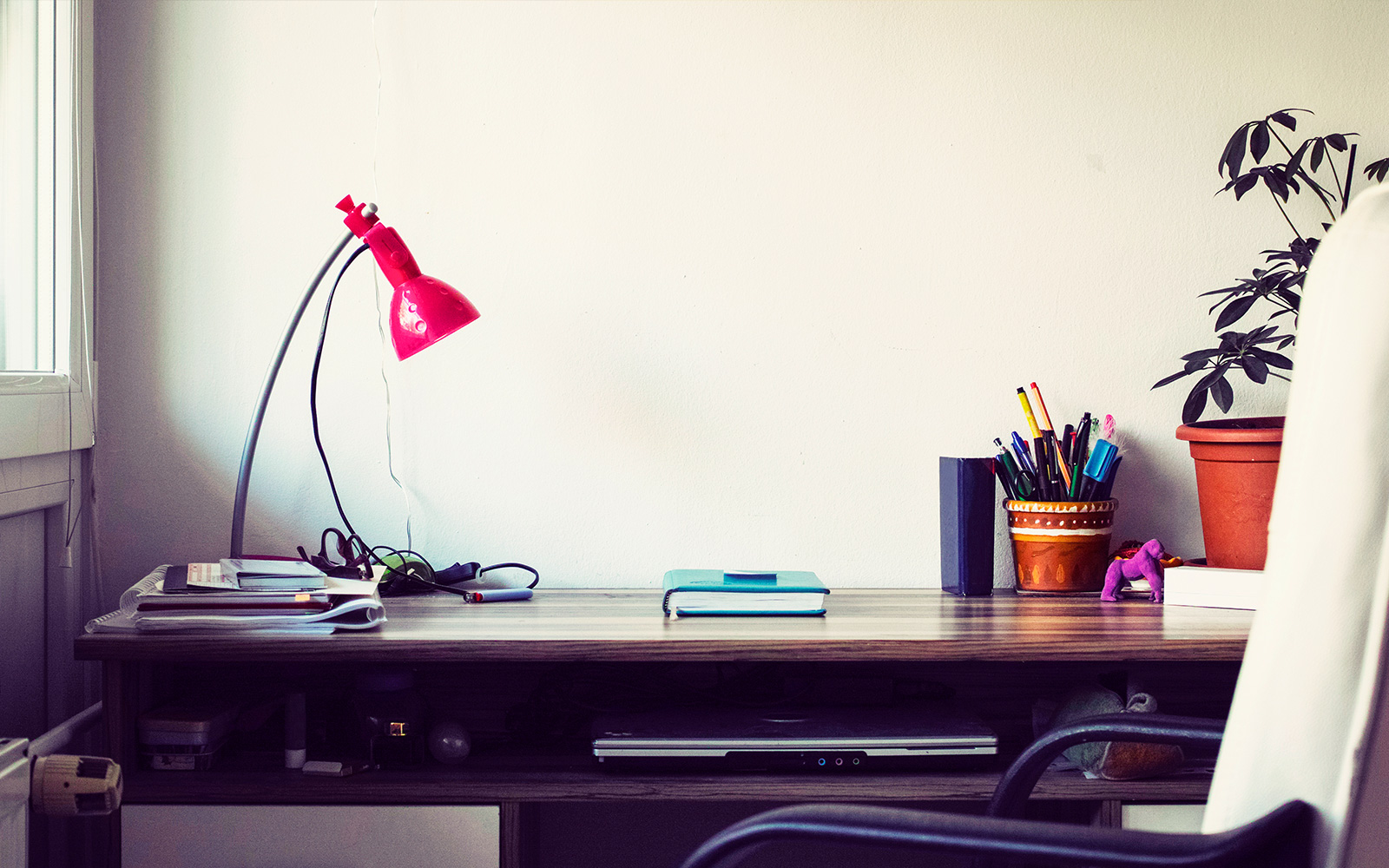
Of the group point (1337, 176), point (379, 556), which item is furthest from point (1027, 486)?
point (379, 556)

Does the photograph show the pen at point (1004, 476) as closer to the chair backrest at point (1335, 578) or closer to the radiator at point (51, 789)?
the chair backrest at point (1335, 578)

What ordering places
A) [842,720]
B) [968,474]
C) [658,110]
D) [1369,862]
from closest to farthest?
[1369,862]
[842,720]
[968,474]
[658,110]

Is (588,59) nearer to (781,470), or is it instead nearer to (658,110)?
(658,110)

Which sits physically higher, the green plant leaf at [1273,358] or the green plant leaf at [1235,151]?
the green plant leaf at [1235,151]

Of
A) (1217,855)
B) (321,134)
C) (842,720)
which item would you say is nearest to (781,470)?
(842,720)

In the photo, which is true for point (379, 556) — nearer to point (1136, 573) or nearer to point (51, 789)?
point (51, 789)

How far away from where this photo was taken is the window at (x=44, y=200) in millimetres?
1335

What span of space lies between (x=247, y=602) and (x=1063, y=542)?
3.42 feet

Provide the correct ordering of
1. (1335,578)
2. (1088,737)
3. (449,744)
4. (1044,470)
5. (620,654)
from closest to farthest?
(1335,578), (1088,737), (620,654), (449,744), (1044,470)

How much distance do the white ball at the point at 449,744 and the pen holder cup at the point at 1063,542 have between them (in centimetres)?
79

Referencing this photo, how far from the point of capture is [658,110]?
146 centimetres

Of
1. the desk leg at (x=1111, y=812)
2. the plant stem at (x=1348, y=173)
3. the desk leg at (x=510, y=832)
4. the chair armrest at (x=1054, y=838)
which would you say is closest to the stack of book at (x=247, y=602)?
the desk leg at (x=510, y=832)

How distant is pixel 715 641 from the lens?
3.43ft

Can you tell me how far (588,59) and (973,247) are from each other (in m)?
0.64
